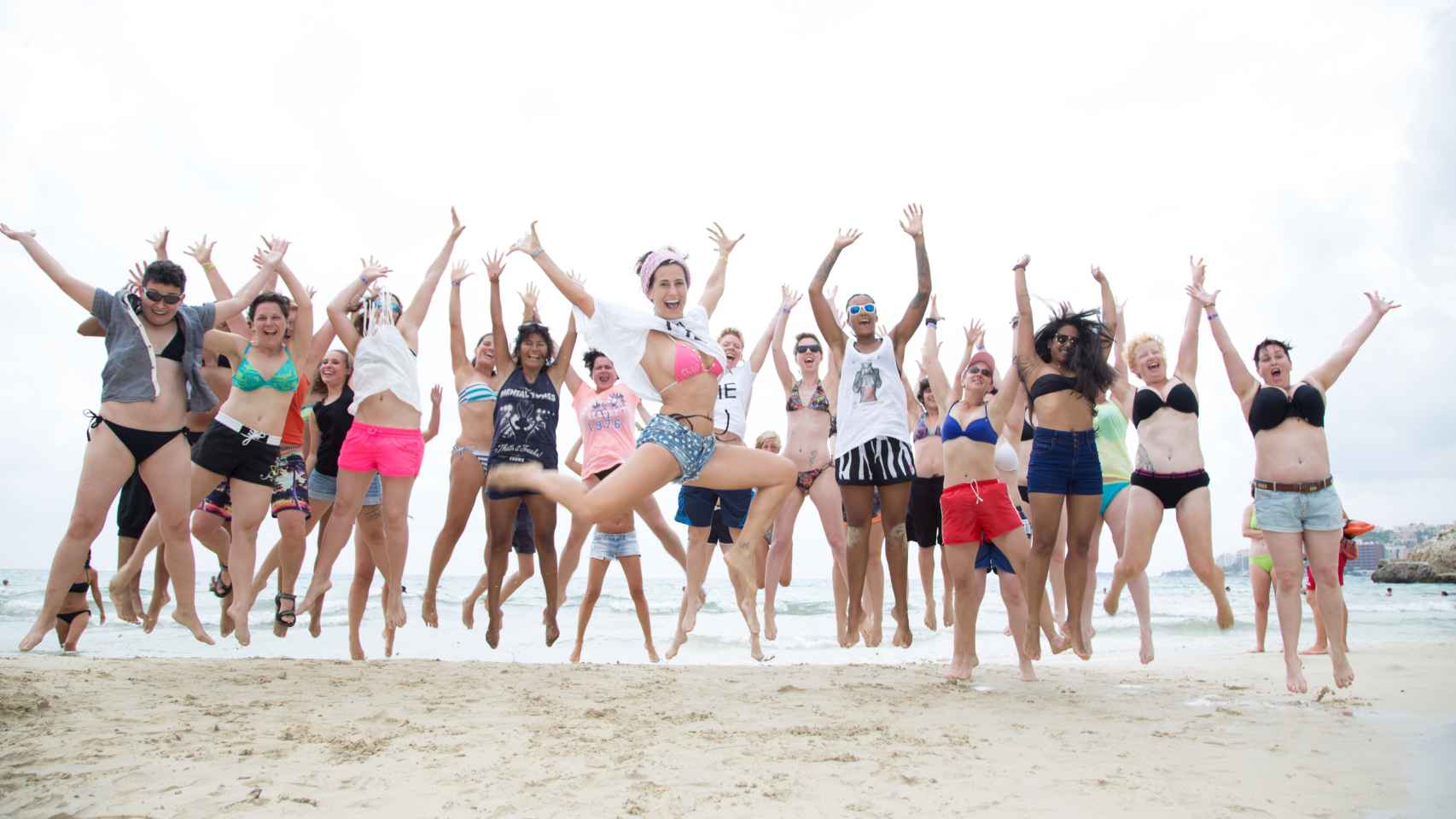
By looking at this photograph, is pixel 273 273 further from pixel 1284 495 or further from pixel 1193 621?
pixel 1193 621

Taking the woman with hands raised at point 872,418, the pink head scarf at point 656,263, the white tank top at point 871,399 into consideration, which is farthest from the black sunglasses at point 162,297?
the white tank top at point 871,399

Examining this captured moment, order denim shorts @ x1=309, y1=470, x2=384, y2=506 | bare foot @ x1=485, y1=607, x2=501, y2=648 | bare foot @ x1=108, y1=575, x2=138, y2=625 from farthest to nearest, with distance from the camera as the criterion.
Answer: denim shorts @ x1=309, y1=470, x2=384, y2=506 < bare foot @ x1=485, y1=607, x2=501, y2=648 < bare foot @ x1=108, y1=575, x2=138, y2=625

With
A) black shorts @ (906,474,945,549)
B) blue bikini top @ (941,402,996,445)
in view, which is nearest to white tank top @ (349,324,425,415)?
blue bikini top @ (941,402,996,445)

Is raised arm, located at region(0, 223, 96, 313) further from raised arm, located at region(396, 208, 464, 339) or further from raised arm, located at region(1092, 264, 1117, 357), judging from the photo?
raised arm, located at region(1092, 264, 1117, 357)

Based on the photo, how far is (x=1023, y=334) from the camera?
22.8ft

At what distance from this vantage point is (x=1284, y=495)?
6.56 meters

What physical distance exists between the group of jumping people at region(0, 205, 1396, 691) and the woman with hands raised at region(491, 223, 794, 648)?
0.7 inches

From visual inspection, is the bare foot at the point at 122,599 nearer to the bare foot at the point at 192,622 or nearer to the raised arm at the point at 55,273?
the bare foot at the point at 192,622

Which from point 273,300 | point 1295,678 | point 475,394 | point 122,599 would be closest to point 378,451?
point 475,394

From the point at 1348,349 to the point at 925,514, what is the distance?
12.9 feet

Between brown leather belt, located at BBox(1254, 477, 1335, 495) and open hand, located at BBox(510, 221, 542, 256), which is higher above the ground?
open hand, located at BBox(510, 221, 542, 256)

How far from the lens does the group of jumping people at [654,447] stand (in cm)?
603

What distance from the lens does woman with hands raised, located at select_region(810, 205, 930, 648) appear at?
6996mm

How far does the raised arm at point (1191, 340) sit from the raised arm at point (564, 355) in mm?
5555
